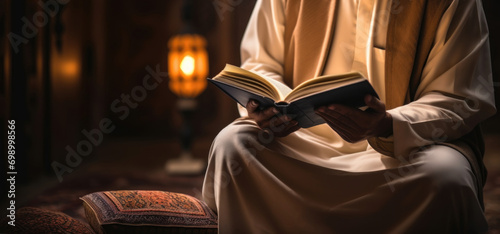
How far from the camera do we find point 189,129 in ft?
12.9

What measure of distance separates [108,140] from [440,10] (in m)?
3.58

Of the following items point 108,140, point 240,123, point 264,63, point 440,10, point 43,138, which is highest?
point 440,10

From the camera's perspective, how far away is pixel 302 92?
1453 mm

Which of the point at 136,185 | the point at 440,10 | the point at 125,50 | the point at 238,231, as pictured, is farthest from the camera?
the point at 125,50

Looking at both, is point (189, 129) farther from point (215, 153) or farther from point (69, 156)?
point (215, 153)

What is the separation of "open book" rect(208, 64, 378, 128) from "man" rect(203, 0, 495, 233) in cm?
3

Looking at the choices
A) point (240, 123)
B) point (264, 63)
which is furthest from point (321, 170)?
point (264, 63)

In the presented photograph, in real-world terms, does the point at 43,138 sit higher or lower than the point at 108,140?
higher

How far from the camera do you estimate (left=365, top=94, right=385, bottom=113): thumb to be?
4.69ft

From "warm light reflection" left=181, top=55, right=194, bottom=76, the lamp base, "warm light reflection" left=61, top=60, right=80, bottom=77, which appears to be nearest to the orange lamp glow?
"warm light reflection" left=181, top=55, right=194, bottom=76

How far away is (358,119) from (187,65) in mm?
2511

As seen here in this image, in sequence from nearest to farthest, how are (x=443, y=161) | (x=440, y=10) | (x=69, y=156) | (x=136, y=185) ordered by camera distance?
1. (x=443, y=161)
2. (x=440, y=10)
3. (x=136, y=185)
4. (x=69, y=156)

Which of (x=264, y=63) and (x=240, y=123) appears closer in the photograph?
(x=240, y=123)

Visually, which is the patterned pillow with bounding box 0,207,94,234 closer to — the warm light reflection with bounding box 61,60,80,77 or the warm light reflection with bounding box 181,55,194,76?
the warm light reflection with bounding box 61,60,80,77
